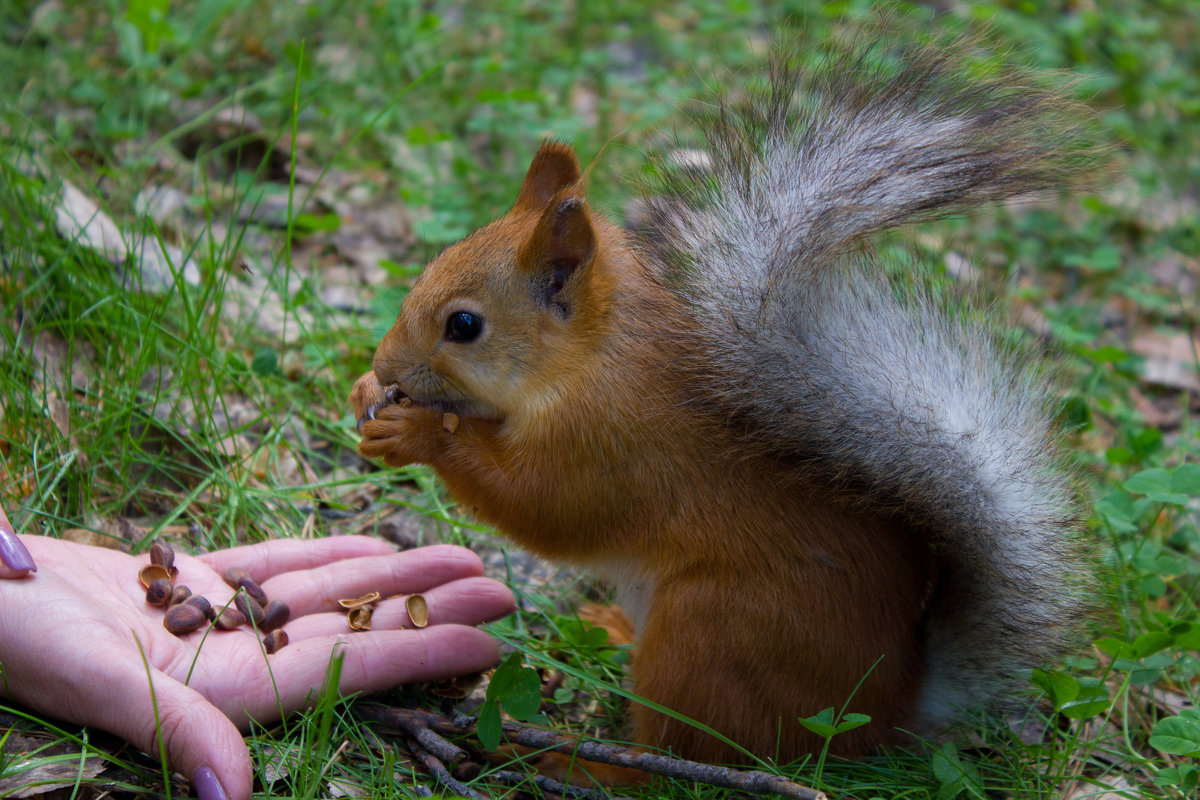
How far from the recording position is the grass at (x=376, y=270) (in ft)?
6.15

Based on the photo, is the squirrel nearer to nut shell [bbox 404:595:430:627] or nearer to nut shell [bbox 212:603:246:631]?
nut shell [bbox 404:595:430:627]

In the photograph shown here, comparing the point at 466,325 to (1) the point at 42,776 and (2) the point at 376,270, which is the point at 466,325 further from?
(2) the point at 376,270

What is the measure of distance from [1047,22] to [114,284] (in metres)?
4.50

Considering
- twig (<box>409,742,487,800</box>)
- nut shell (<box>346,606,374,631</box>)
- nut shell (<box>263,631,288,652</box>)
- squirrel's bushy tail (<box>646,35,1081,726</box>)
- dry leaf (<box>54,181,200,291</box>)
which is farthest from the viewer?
dry leaf (<box>54,181,200,291</box>)

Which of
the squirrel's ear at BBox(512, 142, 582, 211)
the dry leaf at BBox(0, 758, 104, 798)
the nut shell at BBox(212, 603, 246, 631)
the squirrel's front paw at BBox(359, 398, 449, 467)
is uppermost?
the squirrel's ear at BBox(512, 142, 582, 211)

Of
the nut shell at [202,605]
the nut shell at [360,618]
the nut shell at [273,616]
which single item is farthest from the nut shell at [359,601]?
the nut shell at [202,605]

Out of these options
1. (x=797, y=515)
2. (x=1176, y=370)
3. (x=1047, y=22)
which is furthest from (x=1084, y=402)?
(x=1047, y=22)

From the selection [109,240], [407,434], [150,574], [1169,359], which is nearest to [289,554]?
[150,574]

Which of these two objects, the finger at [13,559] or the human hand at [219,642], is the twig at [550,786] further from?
the finger at [13,559]

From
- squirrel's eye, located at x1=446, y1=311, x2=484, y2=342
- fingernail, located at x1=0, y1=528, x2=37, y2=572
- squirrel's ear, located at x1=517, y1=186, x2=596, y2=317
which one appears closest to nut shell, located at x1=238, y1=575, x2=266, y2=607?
fingernail, located at x1=0, y1=528, x2=37, y2=572

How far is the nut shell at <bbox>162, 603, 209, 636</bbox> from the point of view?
5.46ft

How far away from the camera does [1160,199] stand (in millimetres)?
4004

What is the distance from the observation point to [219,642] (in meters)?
1.68

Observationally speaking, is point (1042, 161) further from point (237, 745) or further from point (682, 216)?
point (237, 745)
